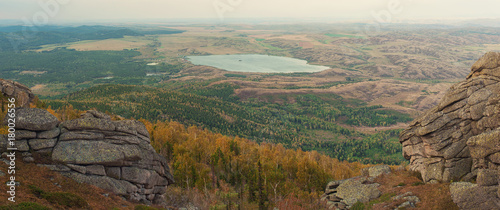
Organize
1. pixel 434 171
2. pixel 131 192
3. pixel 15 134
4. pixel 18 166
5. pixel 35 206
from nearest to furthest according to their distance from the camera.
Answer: pixel 35 206 < pixel 18 166 < pixel 15 134 < pixel 131 192 < pixel 434 171

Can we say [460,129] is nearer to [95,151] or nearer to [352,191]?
[352,191]

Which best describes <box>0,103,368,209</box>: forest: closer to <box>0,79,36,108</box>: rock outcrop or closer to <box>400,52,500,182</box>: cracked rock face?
<box>0,79,36,108</box>: rock outcrop

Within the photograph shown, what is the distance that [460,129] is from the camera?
124 ft

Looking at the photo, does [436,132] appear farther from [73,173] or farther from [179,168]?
[73,173]

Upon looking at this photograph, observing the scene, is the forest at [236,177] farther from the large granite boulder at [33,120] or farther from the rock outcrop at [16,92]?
the large granite boulder at [33,120]

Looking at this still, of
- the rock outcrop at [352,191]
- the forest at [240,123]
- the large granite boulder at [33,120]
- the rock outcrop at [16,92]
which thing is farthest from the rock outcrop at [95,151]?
the forest at [240,123]

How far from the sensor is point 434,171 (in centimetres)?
3738

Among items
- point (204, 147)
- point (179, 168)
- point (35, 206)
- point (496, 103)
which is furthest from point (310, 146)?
point (35, 206)

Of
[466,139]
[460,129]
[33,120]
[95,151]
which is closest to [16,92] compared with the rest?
[33,120]

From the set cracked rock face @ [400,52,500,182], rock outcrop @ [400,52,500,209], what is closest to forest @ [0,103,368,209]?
cracked rock face @ [400,52,500,182]

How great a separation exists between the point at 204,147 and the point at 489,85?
56.8 meters

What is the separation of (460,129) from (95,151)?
44.9m

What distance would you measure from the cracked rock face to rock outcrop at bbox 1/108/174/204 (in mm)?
36267

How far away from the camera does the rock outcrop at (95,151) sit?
26.9m
